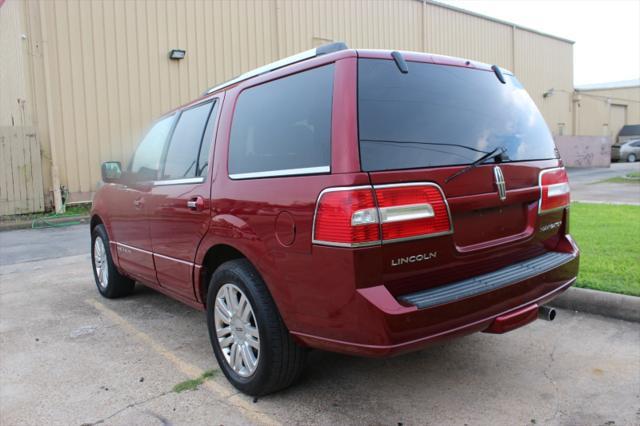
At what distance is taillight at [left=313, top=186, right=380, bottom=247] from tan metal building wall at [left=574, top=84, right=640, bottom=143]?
34201 millimetres

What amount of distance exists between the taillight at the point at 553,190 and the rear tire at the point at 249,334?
5.66 ft

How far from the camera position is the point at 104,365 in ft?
12.5

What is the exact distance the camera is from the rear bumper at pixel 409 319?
245 centimetres

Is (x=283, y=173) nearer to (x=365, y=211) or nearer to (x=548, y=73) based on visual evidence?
(x=365, y=211)

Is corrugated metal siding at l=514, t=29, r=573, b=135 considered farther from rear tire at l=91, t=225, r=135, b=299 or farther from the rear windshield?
the rear windshield

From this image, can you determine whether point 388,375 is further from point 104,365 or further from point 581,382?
point 104,365

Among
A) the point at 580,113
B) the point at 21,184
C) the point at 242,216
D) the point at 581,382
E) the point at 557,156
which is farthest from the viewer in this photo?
the point at 580,113

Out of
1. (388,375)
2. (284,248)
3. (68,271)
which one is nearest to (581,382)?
(388,375)

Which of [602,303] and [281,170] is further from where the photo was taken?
[602,303]

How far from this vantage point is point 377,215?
8.09 feet

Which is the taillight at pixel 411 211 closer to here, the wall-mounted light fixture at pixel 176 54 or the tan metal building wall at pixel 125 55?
the tan metal building wall at pixel 125 55

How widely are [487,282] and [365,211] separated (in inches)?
34.4

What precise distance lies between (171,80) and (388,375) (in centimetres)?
1329

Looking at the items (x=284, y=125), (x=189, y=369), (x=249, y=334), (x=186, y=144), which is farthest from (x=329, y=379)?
(x=186, y=144)
